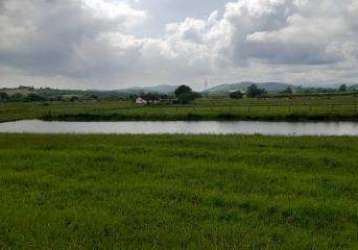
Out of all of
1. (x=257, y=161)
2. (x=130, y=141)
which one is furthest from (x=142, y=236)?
(x=130, y=141)

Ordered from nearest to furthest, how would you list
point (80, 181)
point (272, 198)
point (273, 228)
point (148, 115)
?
point (273, 228), point (272, 198), point (80, 181), point (148, 115)

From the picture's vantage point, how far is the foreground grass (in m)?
6.66

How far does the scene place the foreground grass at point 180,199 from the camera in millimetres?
6664

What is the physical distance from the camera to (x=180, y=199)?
9039 mm

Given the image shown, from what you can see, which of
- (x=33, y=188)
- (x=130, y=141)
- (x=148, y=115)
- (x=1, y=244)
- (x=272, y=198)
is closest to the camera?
(x=1, y=244)

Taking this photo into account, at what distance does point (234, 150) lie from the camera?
15.6 metres

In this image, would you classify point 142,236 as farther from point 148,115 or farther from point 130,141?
point 148,115

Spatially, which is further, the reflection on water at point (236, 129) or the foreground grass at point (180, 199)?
the reflection on water at point (236, 129)

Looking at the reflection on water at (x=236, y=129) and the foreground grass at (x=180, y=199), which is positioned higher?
the foreground grass at (x=180, y=199)

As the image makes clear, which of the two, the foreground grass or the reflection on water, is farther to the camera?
the reflection on water

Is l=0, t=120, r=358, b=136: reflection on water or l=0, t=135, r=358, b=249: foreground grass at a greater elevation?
l=0, t=135, r=358, b=249: foreground grass

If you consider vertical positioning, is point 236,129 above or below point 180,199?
below

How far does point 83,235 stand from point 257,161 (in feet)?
26.1

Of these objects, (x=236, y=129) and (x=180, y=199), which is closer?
(x=180, y=199)
